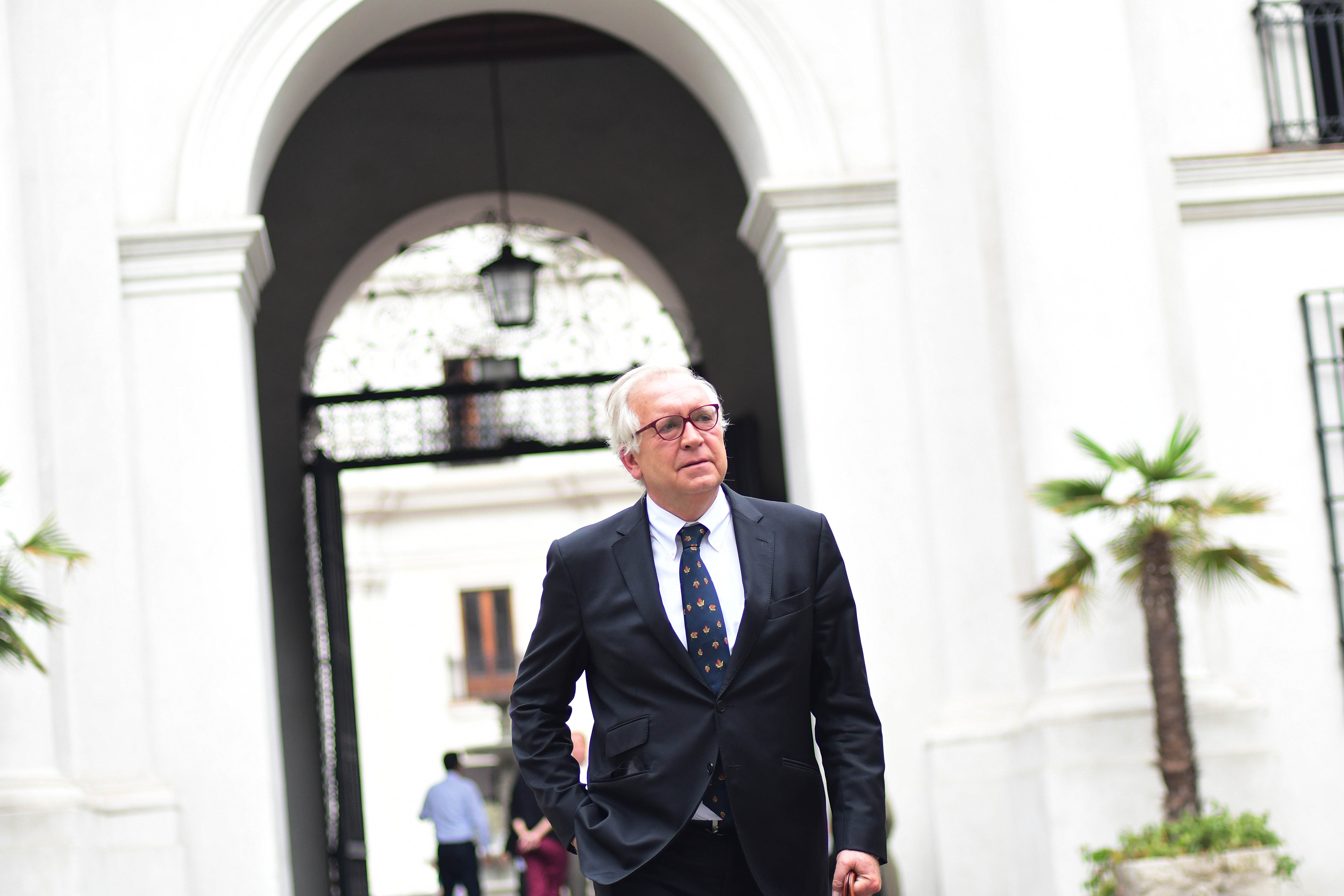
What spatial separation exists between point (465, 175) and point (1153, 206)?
820 centimetres

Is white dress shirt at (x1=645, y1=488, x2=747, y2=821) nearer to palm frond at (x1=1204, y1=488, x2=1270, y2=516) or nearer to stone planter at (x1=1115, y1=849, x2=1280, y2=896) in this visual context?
stone planter at (x1=1115, y1=849, x2=1280, y2=896)

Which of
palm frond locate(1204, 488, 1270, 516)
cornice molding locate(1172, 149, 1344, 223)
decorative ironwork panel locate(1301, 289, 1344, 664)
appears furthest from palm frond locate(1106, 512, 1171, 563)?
cornice molding locate(1172, 149, 1344, 223)

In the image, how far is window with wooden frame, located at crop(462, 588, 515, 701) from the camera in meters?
31.4

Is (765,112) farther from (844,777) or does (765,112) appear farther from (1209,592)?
(844,777)

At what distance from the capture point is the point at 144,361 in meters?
7.89

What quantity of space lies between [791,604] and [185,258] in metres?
5.42

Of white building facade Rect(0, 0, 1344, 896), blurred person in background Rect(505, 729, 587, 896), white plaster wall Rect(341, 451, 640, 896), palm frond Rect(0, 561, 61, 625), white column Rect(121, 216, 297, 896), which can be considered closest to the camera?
palm frond Rect(0, 561, 61, 625)

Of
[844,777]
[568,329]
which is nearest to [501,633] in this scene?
[568,329]

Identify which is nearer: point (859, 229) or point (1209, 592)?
point (1209, 592)

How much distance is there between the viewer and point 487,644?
31.5 meters

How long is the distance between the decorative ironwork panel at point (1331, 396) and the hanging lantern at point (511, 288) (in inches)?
209

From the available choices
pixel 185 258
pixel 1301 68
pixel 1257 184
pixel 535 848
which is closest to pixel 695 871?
pixel 185 258

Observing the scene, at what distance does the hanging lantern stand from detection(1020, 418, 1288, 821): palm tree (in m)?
5.23

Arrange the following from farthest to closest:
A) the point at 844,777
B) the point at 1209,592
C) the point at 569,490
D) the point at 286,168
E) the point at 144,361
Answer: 1. the point at 569,490
2. the point at 286,168
3. the point at 144,361
4. the point at 1209,592
5. the point at 844,777
